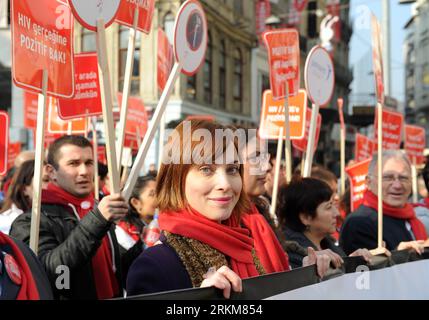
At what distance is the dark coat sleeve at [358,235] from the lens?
3.66m

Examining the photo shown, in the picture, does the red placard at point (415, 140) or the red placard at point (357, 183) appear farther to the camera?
the red placard at point (415, 140)

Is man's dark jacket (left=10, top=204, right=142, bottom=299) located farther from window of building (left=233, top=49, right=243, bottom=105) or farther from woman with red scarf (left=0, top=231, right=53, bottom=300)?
window of building (left=233, top=49, right=243, bottom=105)

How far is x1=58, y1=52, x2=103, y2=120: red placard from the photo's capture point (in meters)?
4.68

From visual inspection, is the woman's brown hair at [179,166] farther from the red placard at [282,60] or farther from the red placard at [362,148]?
the red placard at [362,148]

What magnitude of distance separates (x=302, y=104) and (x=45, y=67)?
3.97 metres

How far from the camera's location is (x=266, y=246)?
2684 mm

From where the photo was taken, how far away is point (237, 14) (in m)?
17.3

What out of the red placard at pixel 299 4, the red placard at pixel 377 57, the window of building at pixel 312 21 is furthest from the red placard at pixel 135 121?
the window of building at pixel 312 21

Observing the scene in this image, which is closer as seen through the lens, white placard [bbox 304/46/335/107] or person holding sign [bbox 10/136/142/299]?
person holding sign [bbox 10/136/142/299]

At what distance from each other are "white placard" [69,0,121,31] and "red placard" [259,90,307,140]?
3.73m

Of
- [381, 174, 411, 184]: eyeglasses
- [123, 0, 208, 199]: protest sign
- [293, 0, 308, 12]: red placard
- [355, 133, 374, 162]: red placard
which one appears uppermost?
[293, 0, 308, 12]: red placard

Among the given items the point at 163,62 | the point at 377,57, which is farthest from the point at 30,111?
the point at 377,57

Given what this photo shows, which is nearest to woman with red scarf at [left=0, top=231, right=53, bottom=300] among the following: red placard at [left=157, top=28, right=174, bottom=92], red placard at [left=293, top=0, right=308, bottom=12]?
red placard at [left=157, top=28, right=174, bottom=92]

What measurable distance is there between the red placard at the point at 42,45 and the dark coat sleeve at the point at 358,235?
1.64 metres
